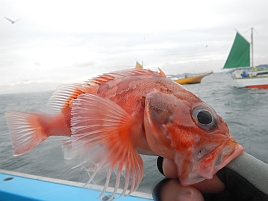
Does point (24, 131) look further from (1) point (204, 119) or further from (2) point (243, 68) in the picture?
(2) point (243, 68)

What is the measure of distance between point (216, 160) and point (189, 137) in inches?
4.0

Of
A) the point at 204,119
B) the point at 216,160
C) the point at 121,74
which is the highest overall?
the point at 121,74

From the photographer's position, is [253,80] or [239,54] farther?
[239,54]

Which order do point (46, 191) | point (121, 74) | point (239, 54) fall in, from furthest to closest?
1. point (239, 54)
2. point (46, 191)
3. point (121, 74)

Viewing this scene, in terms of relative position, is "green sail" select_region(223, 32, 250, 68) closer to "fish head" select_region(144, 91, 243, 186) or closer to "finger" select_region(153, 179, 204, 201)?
"finger" select_region(153, 179, 204, 201)

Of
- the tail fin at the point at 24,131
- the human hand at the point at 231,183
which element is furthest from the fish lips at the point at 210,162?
the tail fin at the point at 24,131

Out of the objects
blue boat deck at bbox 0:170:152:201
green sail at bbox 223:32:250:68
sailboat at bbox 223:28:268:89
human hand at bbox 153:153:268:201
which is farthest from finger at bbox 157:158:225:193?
green sail at bbox 223:32:250:68

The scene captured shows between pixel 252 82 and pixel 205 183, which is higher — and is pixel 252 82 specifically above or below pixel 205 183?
below

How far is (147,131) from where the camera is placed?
75 centimetres

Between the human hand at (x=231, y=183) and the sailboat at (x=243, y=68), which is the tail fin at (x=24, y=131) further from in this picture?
the sailboat at (x=243, y=68)

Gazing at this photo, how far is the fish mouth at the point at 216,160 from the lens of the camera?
0.70m

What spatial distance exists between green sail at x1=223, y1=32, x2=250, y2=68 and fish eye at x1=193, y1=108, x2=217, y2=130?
83.7 feet

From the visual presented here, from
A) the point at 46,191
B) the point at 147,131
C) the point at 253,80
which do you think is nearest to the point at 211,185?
the point at 147,131

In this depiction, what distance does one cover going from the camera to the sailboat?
20516 mm
